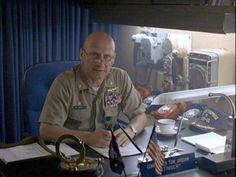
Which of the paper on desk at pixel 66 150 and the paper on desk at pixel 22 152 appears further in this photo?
the paper on desk at pixel 66 150

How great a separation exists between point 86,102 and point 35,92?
0.31 m

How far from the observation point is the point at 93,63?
2.23m

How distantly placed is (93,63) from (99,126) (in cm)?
36

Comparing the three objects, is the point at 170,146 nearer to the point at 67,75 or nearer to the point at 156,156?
the point at 156,156

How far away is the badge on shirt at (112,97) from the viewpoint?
7.51ft

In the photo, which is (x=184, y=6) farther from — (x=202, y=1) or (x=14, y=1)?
(x=14, y=1)

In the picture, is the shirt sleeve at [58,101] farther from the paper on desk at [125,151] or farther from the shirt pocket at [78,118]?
the paper on desk at [125,151]

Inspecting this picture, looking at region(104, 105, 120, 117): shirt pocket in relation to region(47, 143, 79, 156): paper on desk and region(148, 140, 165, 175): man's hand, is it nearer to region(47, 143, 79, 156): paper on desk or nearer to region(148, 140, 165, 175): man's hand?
region(47, 143, 79, 156): paper on desk

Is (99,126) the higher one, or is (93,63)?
(93,63)

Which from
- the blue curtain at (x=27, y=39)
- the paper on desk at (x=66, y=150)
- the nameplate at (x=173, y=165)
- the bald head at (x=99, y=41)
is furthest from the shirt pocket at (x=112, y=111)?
the blue curtain at (x=27, y=39)

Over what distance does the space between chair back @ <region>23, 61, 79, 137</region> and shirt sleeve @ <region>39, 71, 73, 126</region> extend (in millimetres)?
135

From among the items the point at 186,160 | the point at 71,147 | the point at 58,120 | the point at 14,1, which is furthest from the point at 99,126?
the point at 14,1

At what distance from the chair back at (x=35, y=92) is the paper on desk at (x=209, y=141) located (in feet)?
2.82

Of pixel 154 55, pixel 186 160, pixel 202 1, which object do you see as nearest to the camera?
pixel 186 160
